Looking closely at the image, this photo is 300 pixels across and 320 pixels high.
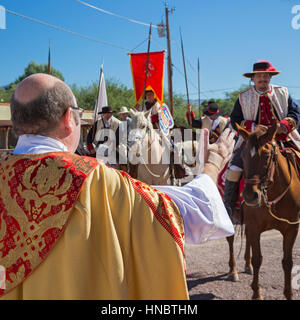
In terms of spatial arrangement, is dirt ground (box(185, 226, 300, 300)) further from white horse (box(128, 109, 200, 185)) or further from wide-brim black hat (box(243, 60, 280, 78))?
wide-brim black hat (box(243, 60, 280, 78))

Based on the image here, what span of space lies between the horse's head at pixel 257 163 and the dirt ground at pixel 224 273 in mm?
1237

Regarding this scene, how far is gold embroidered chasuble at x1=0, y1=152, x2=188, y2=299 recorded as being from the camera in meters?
1.37

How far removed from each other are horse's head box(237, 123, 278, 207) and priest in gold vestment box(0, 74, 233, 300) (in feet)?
8.54

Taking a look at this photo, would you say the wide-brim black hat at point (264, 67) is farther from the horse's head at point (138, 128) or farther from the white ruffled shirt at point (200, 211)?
the white ruffled shirt at point (200, 211)

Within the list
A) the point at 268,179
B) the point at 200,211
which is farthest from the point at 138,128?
the point at 200,211

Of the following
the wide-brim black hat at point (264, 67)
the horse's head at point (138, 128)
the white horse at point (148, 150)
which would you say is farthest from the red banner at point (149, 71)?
the wide-brim black hat at point (264, 67)

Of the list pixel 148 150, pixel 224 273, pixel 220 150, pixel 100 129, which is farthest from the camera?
pixel 100 129

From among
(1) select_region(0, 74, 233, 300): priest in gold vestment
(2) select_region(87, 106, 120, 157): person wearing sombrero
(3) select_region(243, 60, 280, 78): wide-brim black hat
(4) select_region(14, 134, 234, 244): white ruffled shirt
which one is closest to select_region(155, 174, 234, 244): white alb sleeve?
(4) select_region(14, 134, 234, 244): white ruffled shirt

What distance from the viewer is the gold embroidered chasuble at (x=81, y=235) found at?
137 centimetres

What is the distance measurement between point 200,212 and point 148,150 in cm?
515

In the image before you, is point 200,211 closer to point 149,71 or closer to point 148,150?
point 148,150

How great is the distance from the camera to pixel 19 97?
4.66 ft

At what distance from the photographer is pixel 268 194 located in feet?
13.6
